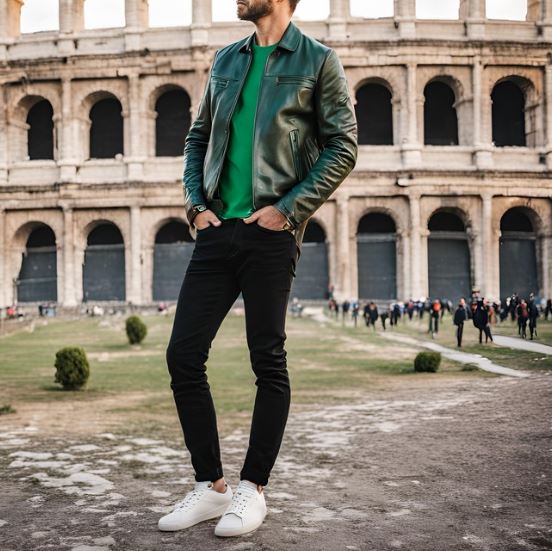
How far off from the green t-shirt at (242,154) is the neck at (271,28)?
0.16 ft

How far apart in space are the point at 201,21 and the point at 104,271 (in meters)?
11.3

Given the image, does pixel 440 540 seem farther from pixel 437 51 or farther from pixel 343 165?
pixel 437 51

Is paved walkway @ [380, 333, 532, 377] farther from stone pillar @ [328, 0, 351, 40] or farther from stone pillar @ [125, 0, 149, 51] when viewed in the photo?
stone pillar @ [125, 0, 149, 51]

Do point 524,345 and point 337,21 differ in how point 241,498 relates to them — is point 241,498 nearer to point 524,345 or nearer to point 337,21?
point 524,345

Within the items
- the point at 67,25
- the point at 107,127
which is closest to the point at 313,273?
the point at 107,127

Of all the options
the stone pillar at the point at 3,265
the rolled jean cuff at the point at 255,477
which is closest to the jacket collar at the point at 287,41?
the rolled jean cuff at the point at 255,477

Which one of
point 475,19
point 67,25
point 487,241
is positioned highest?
point 67,25

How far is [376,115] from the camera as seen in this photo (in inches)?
1166

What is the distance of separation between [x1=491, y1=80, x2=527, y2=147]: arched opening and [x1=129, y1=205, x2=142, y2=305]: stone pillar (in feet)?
51.4

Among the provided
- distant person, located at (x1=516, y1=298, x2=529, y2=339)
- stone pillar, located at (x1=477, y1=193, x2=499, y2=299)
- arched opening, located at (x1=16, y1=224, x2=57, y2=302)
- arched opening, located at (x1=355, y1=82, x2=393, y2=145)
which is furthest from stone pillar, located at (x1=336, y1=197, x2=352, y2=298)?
distant person, located at (x1=516, y1=298, x2=529, y2=339)

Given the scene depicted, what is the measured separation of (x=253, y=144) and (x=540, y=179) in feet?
90.3

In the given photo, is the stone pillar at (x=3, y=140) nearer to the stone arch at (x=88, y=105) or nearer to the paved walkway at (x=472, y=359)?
the stone arch at (x=88, y=105)

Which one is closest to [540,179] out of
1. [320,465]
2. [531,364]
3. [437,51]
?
[437,51]

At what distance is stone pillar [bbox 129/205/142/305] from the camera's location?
94.3ft
